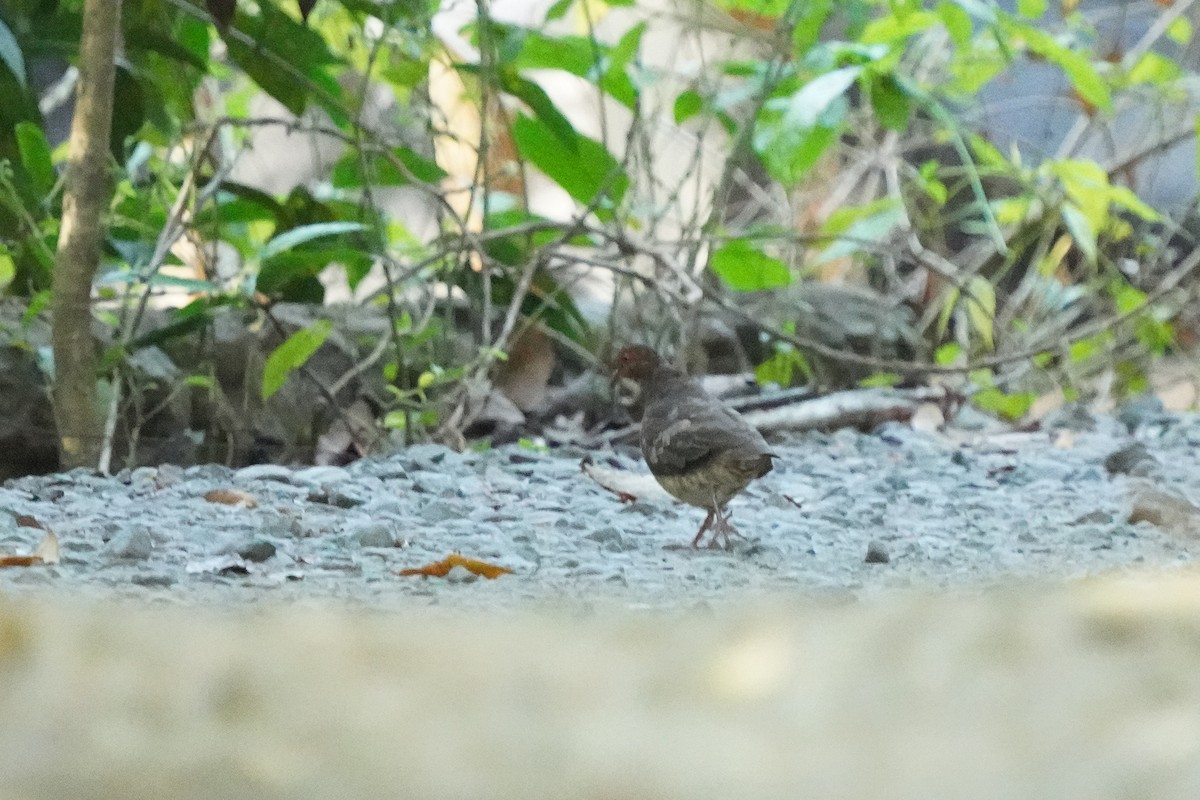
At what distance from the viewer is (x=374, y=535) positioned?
1.81 metres

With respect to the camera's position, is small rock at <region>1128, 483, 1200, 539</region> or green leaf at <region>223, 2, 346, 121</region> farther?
green leaf at <region>223, 2, 346, 121</region>

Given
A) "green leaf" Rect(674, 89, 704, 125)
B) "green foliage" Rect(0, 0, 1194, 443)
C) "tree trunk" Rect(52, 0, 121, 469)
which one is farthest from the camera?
"green leaf" Rect(674, 89, 704, 125)

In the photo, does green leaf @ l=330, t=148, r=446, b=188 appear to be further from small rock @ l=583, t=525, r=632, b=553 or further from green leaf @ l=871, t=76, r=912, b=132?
small rock @ l=583, t=525, r=632, b=553

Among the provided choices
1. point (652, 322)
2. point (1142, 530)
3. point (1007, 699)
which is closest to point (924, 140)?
point (652, 322)

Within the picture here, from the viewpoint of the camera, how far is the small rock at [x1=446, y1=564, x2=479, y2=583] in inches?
56.6

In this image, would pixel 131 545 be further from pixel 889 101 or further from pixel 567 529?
pixel 889 101

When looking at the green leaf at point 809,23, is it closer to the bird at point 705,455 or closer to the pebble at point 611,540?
the bird at point 705,455

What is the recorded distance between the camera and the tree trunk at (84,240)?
2.58 metres

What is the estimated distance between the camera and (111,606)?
0.98 meters

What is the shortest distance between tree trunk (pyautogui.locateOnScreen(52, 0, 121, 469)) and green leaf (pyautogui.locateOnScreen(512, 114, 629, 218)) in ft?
4.28

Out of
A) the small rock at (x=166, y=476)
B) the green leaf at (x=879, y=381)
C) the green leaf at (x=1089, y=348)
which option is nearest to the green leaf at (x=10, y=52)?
the small rock at (x=166, y=476)

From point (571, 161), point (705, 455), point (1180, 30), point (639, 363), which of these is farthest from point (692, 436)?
point (1180, 30)

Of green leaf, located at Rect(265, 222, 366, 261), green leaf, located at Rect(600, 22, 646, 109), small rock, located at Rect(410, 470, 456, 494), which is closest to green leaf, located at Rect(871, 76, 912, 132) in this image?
green leaf, located at Rect(600, 22, 646, 109)

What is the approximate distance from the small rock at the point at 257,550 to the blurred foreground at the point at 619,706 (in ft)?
2.41
